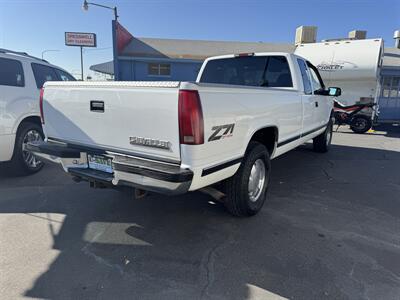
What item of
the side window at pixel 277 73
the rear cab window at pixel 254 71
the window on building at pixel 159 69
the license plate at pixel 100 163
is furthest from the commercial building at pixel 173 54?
the license plate at pixel 100 163

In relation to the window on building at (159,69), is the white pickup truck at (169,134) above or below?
below

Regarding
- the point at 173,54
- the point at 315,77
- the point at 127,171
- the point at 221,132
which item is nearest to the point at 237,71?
the point at 315,77

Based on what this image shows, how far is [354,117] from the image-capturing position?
468 inches

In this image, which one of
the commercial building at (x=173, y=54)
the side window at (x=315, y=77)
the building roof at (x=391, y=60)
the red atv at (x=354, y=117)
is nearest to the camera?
the side window at (x=315, y=77)

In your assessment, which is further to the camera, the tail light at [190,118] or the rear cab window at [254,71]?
the rear cab window at [254,71]

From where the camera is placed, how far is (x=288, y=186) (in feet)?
16.7

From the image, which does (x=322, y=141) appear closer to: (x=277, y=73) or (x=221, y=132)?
(x=277, y=73)

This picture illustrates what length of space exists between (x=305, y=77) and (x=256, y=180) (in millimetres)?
2227

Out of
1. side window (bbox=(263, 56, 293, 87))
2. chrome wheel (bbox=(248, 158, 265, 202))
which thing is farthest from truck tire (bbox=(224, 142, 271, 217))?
side window (bbox=(263, 56, 293, 87))

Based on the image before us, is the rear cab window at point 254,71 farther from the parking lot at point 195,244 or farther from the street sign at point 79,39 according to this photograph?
the street sign at point 79,39

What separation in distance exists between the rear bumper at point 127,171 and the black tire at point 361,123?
36.6ft

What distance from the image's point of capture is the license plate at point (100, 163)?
122 inches

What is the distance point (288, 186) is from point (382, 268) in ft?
7.62

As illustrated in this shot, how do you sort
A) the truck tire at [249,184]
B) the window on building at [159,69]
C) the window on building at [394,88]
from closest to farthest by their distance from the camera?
the truck tire at [249,184], the window on building at [394,88], the window on building at [159,69]
